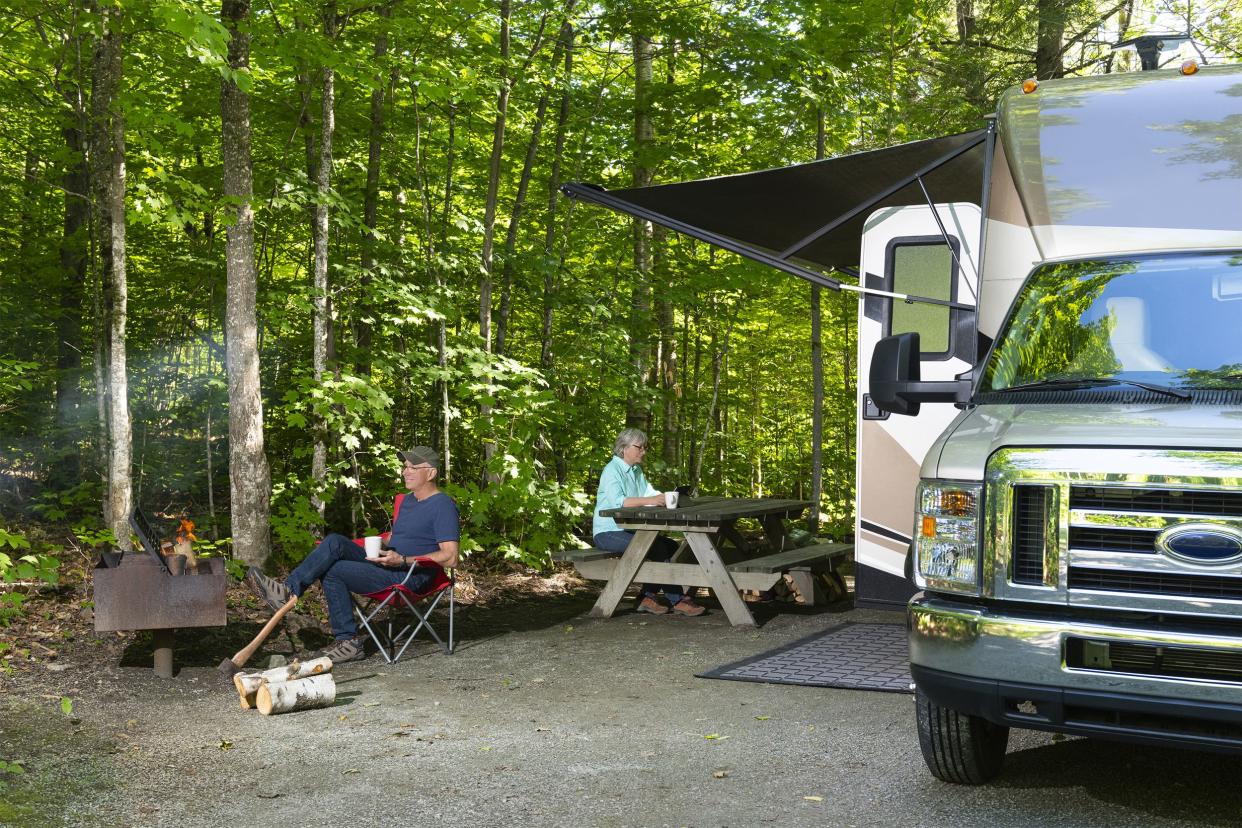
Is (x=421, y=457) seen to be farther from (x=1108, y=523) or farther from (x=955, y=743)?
(x=1108, y=523)

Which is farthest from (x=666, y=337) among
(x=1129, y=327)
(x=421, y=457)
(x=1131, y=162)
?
(x=1129, y=327)

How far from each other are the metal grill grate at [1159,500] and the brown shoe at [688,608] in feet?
17.3

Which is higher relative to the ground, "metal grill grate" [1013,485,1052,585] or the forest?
the forest

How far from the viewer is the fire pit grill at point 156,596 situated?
642 centimetres

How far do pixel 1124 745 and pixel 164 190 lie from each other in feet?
25.2

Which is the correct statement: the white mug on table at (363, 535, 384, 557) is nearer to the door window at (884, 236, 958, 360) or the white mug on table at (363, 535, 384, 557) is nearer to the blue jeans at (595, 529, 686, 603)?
the blue jeans at (595, 529, 686, 603)

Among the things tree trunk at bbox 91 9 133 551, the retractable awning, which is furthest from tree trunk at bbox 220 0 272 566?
the retractable awning

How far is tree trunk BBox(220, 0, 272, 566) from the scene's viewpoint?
8.76 m

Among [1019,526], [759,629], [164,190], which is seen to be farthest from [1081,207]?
[164,190]

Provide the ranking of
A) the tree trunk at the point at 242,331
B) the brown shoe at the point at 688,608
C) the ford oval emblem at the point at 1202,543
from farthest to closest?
the brown shoe at the point at 688,608 < the tree trunk at the point at 242,331 < the ford oval emblem at the point at 1202,543

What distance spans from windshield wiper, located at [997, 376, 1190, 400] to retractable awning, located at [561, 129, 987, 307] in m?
2.01

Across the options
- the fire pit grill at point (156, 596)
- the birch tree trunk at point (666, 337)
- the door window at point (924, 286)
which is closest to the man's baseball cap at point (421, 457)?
the fire pit grill at point (156, 596)

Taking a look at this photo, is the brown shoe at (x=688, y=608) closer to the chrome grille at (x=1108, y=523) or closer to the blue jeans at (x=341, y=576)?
the blue jeans at (x=341, y=576)

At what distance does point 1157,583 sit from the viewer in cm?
370
